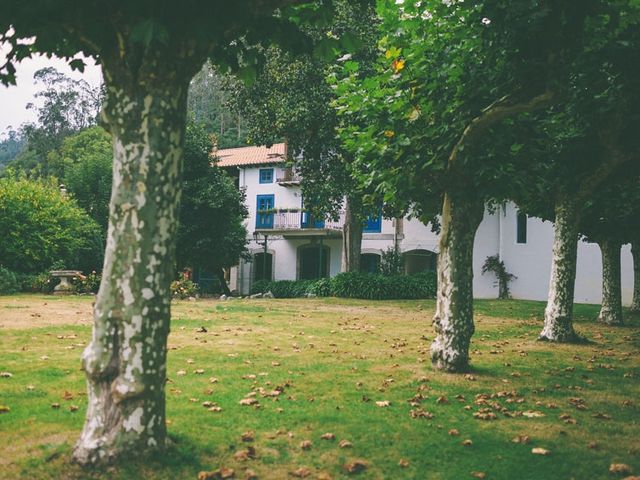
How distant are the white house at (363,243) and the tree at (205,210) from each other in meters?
4.12

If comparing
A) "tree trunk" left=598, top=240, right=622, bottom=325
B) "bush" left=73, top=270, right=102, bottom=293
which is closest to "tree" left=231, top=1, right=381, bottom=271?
"tree trunk" left=598, top=240, right=622, bottom=325

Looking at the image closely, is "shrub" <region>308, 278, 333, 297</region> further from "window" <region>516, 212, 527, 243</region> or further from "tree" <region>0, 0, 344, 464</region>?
"tree" <region>0, 0, 344, 464</region>

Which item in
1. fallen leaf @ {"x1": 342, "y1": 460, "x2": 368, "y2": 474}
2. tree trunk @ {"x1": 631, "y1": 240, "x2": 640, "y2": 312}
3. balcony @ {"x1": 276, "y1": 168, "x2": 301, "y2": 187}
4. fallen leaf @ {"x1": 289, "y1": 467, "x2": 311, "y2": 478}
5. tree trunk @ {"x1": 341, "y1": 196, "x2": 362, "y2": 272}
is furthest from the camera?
balcony @ {"x1": 276, "y1": 168, "x2": 301, "y2": 187}

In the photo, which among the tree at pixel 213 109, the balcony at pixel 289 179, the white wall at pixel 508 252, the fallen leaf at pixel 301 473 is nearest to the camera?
the fallen leaf at pixel 301 473

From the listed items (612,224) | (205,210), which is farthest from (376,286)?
(612,224)

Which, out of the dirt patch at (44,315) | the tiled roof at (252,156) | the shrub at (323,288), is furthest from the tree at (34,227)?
the shrub at (323,288)

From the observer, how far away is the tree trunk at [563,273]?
39.3ft

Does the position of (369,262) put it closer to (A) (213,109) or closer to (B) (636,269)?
(B) (636,269)

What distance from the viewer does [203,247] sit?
27984 millimetres

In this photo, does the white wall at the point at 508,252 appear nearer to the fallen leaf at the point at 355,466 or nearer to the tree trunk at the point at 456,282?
the tree trunk at the point at 456,282

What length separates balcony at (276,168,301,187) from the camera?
113ft

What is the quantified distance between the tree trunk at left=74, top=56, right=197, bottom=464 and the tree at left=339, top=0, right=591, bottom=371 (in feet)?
11.5

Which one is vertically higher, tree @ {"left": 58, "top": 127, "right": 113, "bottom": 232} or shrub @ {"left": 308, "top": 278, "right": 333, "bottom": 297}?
tree @ {"left": 58, "top": 127, "right": 113, "bottom": 232}

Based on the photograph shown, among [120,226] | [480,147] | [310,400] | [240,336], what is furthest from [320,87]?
[120,226]
